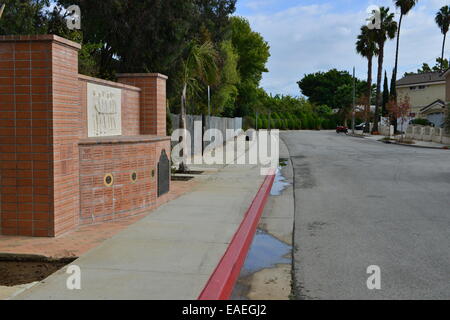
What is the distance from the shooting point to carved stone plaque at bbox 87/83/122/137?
9.48 metres

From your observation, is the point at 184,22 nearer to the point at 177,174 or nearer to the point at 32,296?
the point at 177,174

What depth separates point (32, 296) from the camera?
5.02 m

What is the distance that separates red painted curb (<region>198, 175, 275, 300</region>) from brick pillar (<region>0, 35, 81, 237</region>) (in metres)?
2.70

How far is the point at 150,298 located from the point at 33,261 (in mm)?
2298

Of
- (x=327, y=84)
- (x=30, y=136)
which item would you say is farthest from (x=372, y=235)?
(x=327, y=84)

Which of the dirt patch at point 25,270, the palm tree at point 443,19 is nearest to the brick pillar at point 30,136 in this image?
the dirt patch at point 25,270

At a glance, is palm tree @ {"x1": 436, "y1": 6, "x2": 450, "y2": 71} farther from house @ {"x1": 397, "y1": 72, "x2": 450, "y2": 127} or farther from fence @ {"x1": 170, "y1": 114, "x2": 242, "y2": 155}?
fence @ {"x1": 170, "y1": 114, "x2": 242, "y2": 155}

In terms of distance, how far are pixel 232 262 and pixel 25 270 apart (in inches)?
98.1

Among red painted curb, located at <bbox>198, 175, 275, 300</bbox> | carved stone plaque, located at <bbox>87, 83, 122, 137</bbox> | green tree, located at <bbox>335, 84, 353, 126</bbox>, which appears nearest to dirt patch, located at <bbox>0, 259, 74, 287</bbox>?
red painted curb, located at <bbox>198, 175, 275, 300</bbox>

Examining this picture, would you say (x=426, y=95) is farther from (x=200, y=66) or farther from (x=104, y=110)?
(x=104, y=110)

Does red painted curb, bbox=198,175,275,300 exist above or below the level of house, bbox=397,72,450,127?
below

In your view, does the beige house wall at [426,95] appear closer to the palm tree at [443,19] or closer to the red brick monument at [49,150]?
the palm tree at [443,19]

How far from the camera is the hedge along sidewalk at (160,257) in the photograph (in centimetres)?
519

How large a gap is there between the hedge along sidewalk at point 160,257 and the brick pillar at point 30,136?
117 cm
